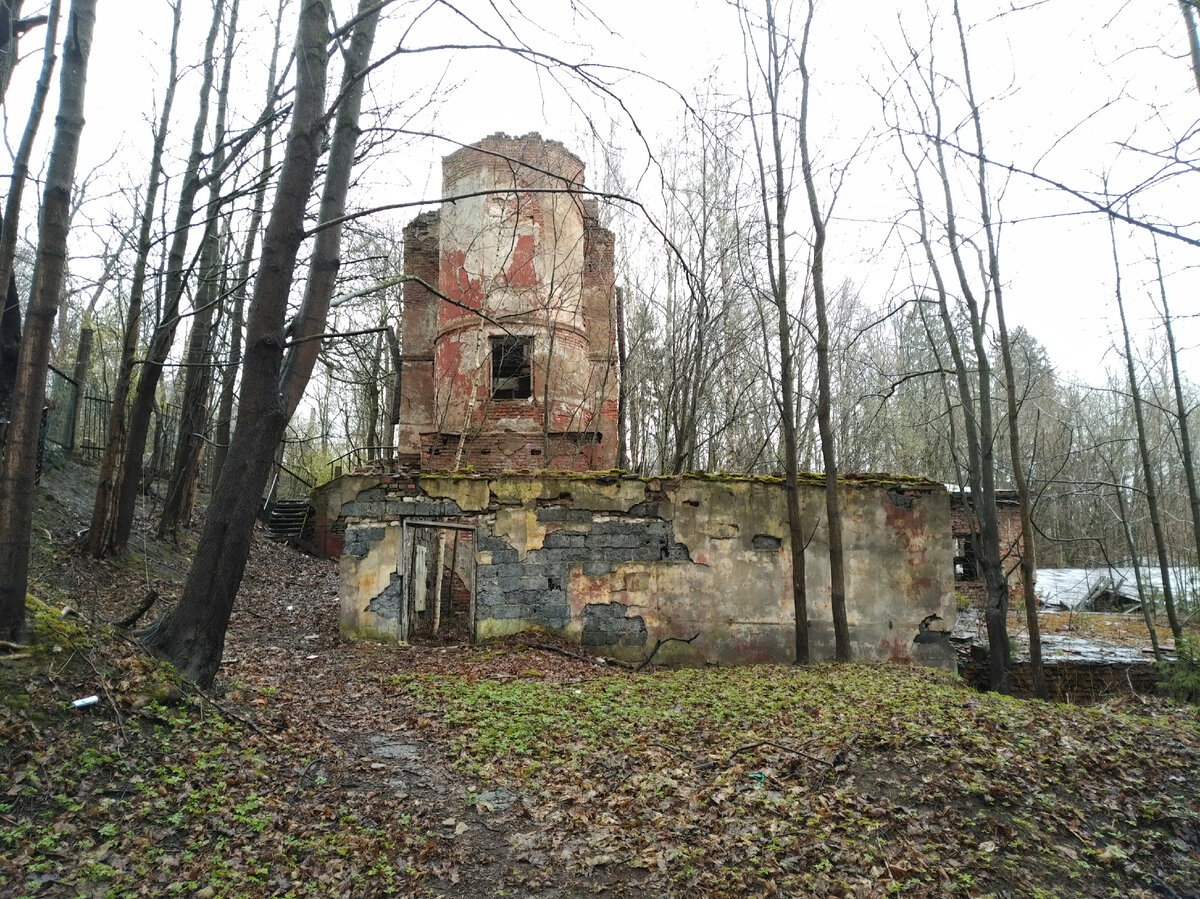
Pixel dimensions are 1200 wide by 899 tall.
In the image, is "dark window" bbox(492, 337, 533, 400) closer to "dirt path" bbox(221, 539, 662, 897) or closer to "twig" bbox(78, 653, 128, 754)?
"dirt path" bbox(221, 539, 662, 897)

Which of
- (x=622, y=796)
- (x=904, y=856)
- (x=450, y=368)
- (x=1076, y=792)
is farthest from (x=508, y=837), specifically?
(x=450, y=368)

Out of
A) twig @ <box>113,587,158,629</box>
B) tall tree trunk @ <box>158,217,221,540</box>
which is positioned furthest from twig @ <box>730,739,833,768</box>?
tall tree trunk @ <box>158,217,221,540</box>

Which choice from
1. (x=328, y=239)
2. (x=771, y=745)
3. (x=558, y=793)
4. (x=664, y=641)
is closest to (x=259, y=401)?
(x=328, y=239)

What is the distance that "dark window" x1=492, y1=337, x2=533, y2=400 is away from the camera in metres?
15.6

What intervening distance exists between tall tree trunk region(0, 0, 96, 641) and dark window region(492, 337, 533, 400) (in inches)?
410

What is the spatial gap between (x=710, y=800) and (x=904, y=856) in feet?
3.67

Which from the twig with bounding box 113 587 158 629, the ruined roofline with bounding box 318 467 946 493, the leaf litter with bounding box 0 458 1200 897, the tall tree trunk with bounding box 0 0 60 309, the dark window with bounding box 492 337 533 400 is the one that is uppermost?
the dark window with bounding box 492 337 533 400

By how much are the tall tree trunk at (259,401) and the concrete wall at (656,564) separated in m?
4.34

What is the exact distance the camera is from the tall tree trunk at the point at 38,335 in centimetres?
462

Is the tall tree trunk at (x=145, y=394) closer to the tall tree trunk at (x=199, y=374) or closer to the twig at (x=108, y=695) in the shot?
the tall tree trunk at (x=199, y=374)

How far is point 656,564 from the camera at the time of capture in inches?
404

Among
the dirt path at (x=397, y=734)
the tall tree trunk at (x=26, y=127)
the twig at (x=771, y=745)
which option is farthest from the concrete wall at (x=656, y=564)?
the tall tree trunk at (x=26, y=127)

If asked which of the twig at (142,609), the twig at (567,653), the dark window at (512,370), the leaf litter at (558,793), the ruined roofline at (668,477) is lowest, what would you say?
the leaf litter at (558,793)

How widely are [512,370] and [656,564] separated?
23.9 ft
